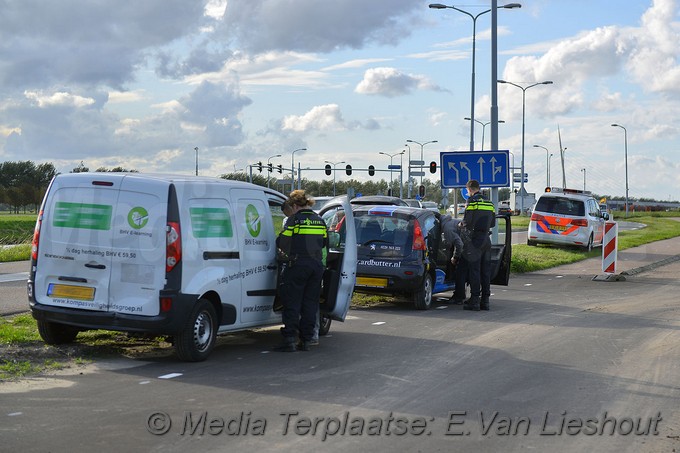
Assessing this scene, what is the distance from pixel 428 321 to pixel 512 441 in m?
7.19

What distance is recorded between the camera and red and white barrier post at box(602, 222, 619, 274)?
881 inches

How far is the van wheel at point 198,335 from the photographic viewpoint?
9438 millimetres

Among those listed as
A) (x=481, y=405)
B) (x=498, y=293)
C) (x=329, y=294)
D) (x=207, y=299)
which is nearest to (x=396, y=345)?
(x=329, y=294)

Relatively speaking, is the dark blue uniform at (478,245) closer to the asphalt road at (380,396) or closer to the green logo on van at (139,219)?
the asphalt road at (380,396)

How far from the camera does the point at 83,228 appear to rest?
9.48 meters

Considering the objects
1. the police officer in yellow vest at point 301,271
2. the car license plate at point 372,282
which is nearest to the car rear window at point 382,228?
the car license plate at point 372,282

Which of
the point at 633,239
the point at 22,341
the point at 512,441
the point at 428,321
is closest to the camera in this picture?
the point at 512,441

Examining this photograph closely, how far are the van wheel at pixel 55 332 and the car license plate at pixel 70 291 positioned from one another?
0.56 m

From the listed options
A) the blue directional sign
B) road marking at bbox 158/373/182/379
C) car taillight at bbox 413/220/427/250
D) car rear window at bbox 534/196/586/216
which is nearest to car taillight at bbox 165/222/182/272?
road marking at bbox 158/373/182/379

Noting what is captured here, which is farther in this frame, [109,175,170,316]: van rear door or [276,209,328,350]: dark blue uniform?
[276,209,328,350]: dark blue uniform

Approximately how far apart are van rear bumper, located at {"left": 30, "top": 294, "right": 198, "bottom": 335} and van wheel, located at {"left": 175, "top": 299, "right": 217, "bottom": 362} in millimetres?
100

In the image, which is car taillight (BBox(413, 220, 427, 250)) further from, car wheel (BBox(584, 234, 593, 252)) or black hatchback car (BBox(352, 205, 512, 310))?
car wheel (BBox(584, 234, 593, 252))

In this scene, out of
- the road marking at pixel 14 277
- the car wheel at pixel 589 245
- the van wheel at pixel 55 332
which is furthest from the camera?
the car wheel at pixel 589 245

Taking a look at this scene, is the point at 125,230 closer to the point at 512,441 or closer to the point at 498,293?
the point at 512,441
